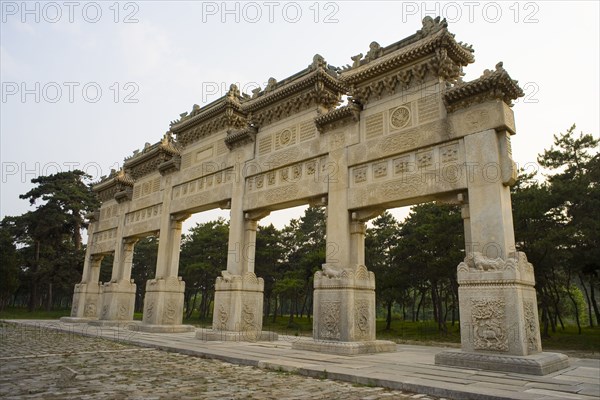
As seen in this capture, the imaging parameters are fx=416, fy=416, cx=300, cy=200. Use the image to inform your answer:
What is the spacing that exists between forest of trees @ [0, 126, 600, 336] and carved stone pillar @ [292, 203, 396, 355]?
13.6 m

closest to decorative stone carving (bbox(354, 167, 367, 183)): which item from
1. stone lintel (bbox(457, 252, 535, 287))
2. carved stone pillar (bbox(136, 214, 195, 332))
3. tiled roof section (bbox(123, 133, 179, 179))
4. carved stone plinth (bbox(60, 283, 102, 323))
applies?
stone lintel (bbox(457, 252, 535, 287))

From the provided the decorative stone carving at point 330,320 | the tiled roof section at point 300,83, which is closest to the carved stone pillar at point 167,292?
the tiled roof section at point 300,83

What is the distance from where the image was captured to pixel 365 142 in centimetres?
1162

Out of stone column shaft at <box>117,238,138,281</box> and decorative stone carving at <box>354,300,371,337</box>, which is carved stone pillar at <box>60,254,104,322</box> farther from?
decorative stone carving at <box>354,300,371,337</box>

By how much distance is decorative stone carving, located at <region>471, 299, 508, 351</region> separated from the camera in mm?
8105

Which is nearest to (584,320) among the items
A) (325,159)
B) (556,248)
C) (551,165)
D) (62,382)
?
(551,165)

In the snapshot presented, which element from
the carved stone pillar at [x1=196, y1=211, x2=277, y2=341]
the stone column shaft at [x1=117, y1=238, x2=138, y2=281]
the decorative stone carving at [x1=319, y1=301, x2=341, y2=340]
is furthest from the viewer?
the stone column shaft at [x1=117, y1=238, x2=138, y2=281]

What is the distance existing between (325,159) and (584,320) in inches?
2115

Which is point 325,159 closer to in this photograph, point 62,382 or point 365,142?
point 365,142

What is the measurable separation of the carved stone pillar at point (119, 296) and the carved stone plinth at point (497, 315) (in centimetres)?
1628

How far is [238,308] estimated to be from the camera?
44.3 feet

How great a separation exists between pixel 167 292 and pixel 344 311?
911 cm

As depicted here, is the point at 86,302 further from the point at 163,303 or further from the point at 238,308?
the point at 238,308

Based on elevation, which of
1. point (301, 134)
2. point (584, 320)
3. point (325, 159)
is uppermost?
point (301, 134)
